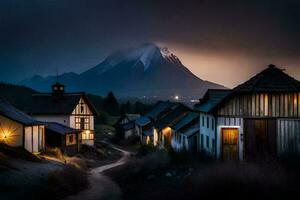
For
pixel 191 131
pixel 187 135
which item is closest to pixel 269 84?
pixel 187 135

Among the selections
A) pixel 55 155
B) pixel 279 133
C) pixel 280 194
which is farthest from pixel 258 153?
pixel 55 155

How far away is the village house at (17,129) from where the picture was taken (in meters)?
35.7

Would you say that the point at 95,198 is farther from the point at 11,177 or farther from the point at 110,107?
the point at 110,107

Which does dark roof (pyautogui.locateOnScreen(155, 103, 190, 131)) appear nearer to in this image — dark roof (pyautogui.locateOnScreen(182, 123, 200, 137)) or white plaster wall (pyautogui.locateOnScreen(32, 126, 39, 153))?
dark roof (pyautogui.locateOnScreen(182, 123, 200, 137))

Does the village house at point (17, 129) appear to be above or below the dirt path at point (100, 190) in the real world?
above

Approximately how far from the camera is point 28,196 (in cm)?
1891

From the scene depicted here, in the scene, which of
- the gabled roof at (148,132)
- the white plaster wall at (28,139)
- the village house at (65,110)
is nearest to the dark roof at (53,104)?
the village house at (65,110)

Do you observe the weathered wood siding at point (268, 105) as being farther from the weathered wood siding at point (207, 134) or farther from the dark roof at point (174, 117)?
the dark roof at point (174, 117)

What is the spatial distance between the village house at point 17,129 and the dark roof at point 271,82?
20.4 meters

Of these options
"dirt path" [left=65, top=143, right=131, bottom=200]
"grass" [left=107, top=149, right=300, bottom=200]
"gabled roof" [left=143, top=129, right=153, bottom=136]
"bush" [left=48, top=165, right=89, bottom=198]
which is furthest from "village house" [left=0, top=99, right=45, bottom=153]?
"gabled roof" [left=143, top=129, right=153, bottom=136]

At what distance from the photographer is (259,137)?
1073 inches

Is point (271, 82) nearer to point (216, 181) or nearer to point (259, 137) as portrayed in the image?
point (259, 137)

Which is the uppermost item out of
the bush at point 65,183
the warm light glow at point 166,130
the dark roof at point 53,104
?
the dark roof at point 53,104

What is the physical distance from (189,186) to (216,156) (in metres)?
6.58
